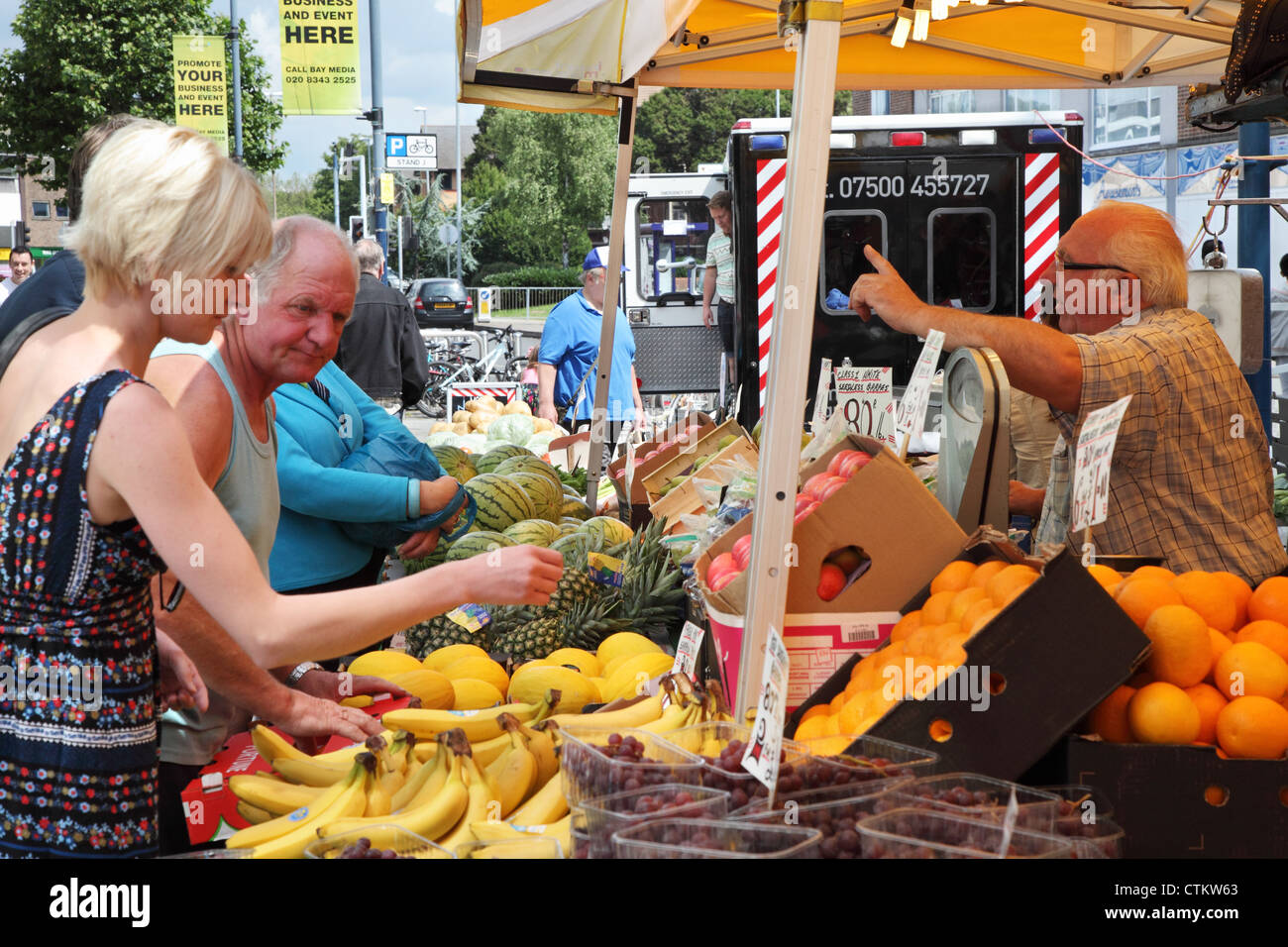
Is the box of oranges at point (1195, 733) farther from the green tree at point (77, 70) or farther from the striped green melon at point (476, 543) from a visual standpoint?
the green tree at point (77, 70)

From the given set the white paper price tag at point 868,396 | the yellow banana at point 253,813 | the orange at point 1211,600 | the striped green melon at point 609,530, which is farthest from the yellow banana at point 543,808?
the striped green melon at point 609,530

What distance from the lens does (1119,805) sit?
187 centimetres

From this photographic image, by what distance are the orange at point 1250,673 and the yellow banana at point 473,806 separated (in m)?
1.31

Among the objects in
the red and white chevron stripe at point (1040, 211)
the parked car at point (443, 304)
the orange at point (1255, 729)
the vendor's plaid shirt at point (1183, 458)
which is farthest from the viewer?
the parked car at point (443, 304)

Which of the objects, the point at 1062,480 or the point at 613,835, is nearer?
the point at 613,835

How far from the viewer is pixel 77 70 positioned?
103 feet

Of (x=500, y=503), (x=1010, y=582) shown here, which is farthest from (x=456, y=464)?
(x=1010, y=582)

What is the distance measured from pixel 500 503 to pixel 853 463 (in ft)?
8.71

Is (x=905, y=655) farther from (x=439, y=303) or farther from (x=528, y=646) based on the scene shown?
(x=439, y=303)

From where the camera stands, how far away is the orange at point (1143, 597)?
6.83 feet

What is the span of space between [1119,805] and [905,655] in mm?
489

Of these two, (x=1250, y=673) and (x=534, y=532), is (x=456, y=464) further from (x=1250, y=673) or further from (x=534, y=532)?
(x=1250, y=673)
